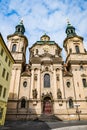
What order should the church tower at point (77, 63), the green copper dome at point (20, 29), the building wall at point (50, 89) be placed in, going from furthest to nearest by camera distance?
the green copper dome at point (20, 29)
the church tower at point (77, 63)
the building wall at point (50, 89)

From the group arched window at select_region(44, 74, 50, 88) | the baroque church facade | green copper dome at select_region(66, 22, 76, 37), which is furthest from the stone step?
green copper dome at select_region(66, 22, 76, 37)

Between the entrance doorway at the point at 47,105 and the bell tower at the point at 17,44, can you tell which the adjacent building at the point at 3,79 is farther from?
the bell tower at the point at 17,44

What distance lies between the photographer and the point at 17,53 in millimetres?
34219

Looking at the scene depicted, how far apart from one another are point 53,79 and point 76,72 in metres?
6.52

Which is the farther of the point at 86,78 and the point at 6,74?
the point at 86,78

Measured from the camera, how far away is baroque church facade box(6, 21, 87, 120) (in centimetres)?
2680

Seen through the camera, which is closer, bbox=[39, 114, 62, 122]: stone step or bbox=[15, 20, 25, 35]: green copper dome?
bbox=[39, 114, 62, 122]: stone step

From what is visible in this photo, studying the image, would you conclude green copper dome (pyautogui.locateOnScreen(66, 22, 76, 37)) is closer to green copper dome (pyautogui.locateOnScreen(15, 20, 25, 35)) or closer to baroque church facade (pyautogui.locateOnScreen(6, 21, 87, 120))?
baroque church facade (pyautogui.locateOnScreen(6, 21, 87, 120))

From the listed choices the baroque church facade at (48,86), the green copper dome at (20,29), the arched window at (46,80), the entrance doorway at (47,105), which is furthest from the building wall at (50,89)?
the green copper dome at (20,29)

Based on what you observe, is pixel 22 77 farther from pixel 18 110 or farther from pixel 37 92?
pixel 18 110

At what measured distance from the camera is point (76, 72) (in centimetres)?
3164

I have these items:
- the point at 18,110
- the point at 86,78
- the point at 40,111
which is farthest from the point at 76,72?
the point at 18,110

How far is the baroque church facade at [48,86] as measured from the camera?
2680 centimetres

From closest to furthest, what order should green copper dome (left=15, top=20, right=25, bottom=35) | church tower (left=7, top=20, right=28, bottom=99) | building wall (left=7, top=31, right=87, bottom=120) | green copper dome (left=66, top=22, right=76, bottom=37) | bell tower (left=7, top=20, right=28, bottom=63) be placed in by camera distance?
building wall (left=7, top=31, right=87, bottom=120)
church tower (left=7, top=20, right=28, bottom=99)
bell tower (left=7, top=20, right=28, bottom=63)
green copper dome (left=15, top=20, right=25, bottom=35)
green copper dome (left=66, top=22, right=76, bottom=37)
